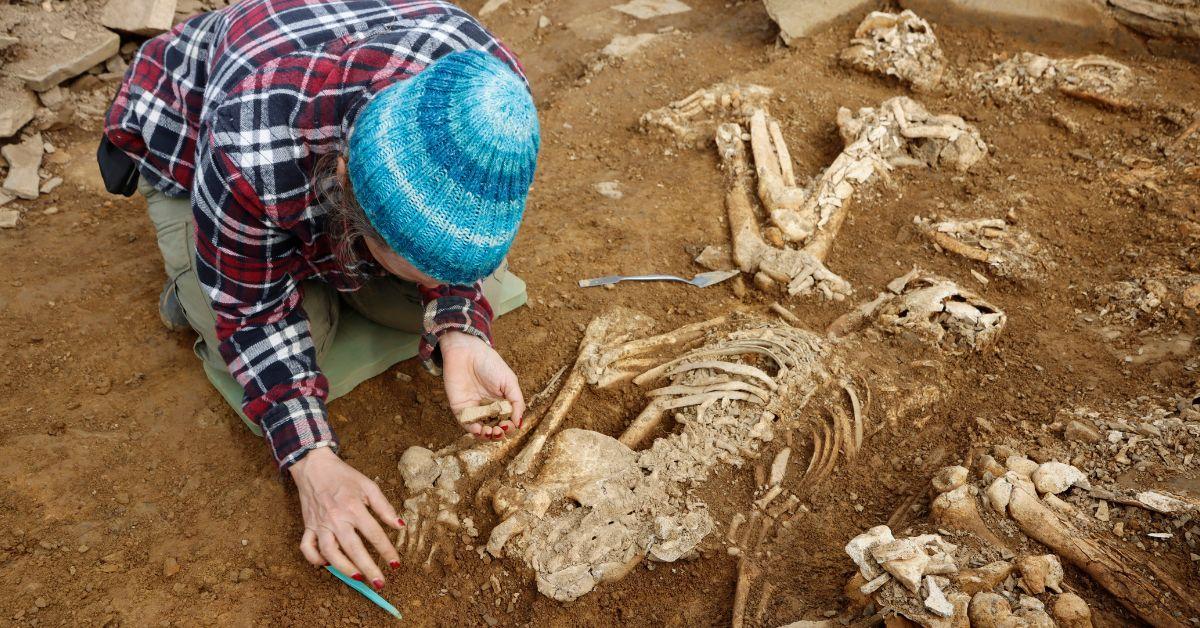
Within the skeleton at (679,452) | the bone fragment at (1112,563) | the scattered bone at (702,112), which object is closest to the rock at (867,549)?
the skeleton at (679,452)

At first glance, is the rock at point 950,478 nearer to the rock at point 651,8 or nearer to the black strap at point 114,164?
the black strap at point 114,164

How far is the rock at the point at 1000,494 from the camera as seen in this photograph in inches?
77.9

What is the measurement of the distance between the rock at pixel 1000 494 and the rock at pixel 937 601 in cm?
39

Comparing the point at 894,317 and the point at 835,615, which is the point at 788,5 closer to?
the point at 894,317

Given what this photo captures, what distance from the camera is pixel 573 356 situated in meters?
2.85

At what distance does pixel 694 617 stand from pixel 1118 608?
3.19ft

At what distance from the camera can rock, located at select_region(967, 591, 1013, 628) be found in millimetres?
1635

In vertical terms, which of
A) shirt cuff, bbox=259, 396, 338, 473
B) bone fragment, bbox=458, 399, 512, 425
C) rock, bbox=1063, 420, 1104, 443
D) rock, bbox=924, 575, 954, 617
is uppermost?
rock, bbox=924, 575, 954, 617

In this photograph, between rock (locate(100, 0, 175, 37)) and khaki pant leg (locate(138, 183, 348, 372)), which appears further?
rock (locate(100, 0, 175, 37))

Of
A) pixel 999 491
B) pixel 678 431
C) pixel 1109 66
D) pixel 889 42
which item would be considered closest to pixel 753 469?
pixel 678 431

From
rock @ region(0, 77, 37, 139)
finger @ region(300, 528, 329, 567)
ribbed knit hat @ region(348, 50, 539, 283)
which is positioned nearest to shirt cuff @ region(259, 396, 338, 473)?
finger @ region(300, 528, 329, 567)

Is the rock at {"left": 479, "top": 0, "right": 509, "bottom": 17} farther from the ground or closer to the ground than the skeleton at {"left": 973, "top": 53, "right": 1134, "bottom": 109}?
closer to the ground

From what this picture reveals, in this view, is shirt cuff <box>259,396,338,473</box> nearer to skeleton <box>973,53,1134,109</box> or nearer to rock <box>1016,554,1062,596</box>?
rock <box>1016,554,1062,596</box>

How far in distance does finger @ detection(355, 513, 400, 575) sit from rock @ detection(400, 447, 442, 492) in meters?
0.36
